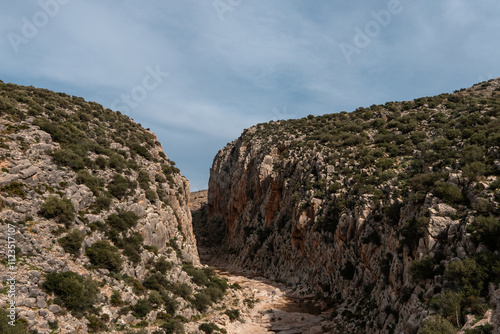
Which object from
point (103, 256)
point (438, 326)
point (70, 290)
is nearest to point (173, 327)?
point (103, 256)

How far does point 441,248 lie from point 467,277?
10.6ft

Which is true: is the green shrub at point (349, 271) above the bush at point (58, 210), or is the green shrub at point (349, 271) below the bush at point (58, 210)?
below

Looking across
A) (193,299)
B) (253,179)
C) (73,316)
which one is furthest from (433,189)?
(253,179)

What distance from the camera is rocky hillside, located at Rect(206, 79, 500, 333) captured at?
680 inches

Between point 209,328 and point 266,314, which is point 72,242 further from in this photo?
point 266,314

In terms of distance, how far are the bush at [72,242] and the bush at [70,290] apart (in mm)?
2844

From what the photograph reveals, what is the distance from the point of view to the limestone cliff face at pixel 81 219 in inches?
748

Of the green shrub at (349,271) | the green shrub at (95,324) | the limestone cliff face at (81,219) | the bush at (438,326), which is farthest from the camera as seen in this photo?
the green shrub at (349,271)

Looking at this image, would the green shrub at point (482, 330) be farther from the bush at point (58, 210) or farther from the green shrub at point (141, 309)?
the bush at point (58, 210)

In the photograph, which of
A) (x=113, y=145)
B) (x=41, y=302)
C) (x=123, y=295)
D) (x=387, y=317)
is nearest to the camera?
(x=41, y=302)

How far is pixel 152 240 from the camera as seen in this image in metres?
31.6

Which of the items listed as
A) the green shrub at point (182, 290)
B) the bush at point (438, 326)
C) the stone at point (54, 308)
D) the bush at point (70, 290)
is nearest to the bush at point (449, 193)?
the bush at point (438, 326)

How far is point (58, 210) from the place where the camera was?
23.5m

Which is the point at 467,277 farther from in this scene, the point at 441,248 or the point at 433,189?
the point at 433,189
